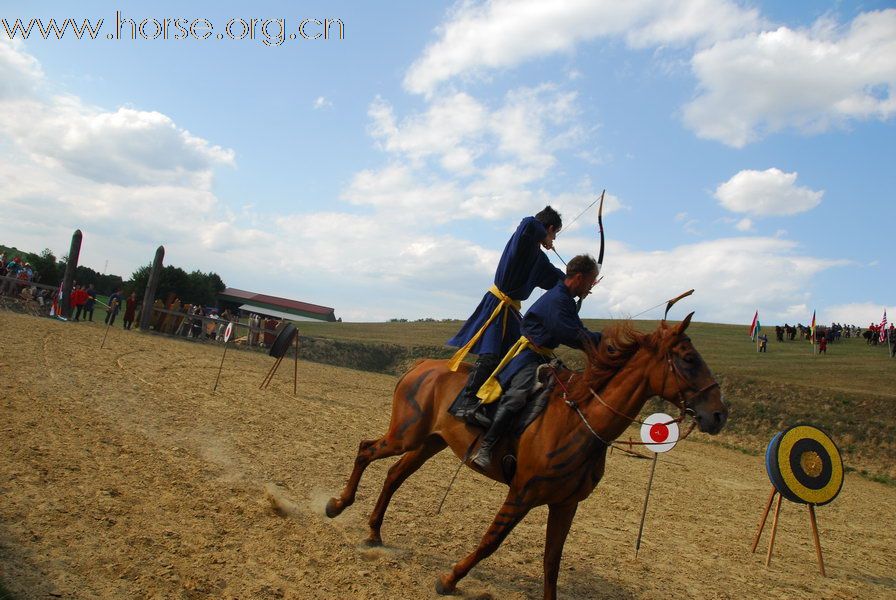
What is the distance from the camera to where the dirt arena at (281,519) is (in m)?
5.23

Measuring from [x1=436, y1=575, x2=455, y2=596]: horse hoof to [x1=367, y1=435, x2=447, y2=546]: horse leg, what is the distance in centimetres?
120

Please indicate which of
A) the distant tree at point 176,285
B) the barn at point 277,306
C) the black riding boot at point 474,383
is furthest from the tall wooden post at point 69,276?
the barn at point 277,306

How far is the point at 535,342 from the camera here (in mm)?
5668

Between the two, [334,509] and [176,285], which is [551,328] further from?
[176,285]

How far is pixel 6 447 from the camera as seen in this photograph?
7.48m

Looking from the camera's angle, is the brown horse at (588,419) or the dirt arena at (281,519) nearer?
the brown horse at (588,419)

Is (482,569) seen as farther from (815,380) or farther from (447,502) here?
(815,380)

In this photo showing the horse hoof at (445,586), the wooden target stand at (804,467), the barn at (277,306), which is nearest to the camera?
the horse hoof at (445,586)

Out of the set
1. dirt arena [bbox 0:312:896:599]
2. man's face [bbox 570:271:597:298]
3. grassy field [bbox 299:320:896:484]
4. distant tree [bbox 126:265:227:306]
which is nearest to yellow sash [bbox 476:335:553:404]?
man's face [bbox 570:271:597:298]

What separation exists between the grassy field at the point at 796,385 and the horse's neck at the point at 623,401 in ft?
→ 62.5

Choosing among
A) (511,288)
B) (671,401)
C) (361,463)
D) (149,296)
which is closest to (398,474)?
(361,463)

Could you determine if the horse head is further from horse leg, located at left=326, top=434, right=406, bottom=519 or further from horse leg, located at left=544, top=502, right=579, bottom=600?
horse leg, located at left=326, top=434, right=406, bottom=519

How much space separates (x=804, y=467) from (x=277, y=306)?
281 feet

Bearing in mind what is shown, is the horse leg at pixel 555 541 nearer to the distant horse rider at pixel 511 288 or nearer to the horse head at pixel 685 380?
the horse head at pixel 685 380
